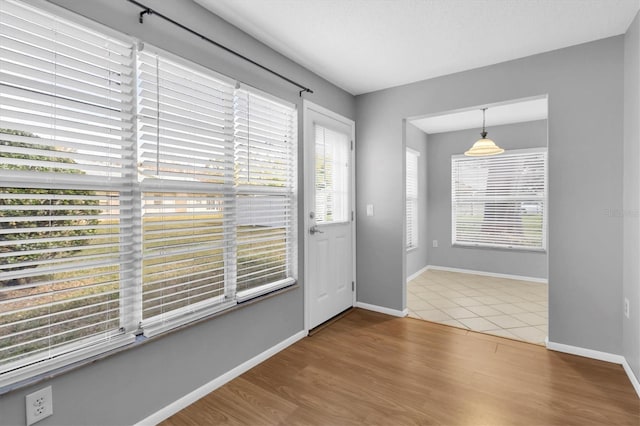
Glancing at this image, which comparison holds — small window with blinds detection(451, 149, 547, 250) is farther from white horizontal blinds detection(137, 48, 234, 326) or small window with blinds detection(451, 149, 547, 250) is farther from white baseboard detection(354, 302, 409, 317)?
white horizontal blinds detection(137, 48, 234, 326)

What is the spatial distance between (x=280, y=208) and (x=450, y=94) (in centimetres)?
200

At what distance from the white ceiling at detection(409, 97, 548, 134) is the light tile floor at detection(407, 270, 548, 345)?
2295mm

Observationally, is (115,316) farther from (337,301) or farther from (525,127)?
(525,127)

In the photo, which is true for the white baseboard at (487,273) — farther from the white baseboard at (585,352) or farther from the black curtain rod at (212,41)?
the black curtain rod at (212,41)

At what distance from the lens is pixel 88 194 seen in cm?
155

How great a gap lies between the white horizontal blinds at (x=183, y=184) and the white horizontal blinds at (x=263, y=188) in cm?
11

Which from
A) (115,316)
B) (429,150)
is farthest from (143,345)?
(429,150)

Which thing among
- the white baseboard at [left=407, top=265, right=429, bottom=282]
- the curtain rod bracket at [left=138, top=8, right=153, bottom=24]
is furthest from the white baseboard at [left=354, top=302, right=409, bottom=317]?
the curtain rod bracket at [left=138, top=8, right=153, bottom=24]

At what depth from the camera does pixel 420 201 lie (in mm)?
5512

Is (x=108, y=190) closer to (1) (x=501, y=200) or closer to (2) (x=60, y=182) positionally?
(2) (x=60, y=182)

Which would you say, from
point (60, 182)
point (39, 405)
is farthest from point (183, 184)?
point (39, 405)

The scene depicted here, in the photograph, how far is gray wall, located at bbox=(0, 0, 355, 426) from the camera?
150 centimetres

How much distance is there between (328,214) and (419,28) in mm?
1783

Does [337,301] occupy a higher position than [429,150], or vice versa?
[429,150]
